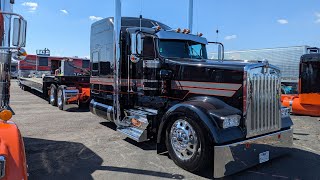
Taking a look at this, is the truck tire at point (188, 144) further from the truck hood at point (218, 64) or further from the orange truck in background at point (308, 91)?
the orange truck in background at point (308, 91)

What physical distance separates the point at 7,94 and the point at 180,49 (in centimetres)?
381

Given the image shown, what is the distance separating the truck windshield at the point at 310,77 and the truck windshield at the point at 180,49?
6476mm

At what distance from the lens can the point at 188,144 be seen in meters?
5.11

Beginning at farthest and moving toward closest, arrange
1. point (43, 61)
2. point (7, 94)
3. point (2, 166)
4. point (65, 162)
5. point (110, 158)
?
point (43, 61)
point (110, 158)
point (65, 162)
point (7, 94)
point (2, 166)

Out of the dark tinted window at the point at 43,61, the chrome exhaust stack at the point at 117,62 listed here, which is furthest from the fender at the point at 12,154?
the dark tinted window at the point at 43,61

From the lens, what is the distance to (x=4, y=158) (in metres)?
2.64

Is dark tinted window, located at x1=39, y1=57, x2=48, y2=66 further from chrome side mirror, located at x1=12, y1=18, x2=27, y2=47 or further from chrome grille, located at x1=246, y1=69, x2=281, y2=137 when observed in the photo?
chrome side mirror, located at x1=12, y1=18, x2=27, y2=47

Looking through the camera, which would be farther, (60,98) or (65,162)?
(60,98)

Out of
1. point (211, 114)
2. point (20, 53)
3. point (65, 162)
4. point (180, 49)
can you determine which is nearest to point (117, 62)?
point (180, 49)

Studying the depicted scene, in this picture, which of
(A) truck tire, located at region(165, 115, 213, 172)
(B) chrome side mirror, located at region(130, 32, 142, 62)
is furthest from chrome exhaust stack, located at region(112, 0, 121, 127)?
(A) truck tire, located at region(165, 115, 213, 172)

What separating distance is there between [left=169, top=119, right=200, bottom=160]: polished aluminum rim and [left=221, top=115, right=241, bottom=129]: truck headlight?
50 cm

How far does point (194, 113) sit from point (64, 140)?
140 inches

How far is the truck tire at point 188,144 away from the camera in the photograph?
4801 mm

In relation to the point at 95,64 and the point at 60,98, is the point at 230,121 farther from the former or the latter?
the point at 60,98
